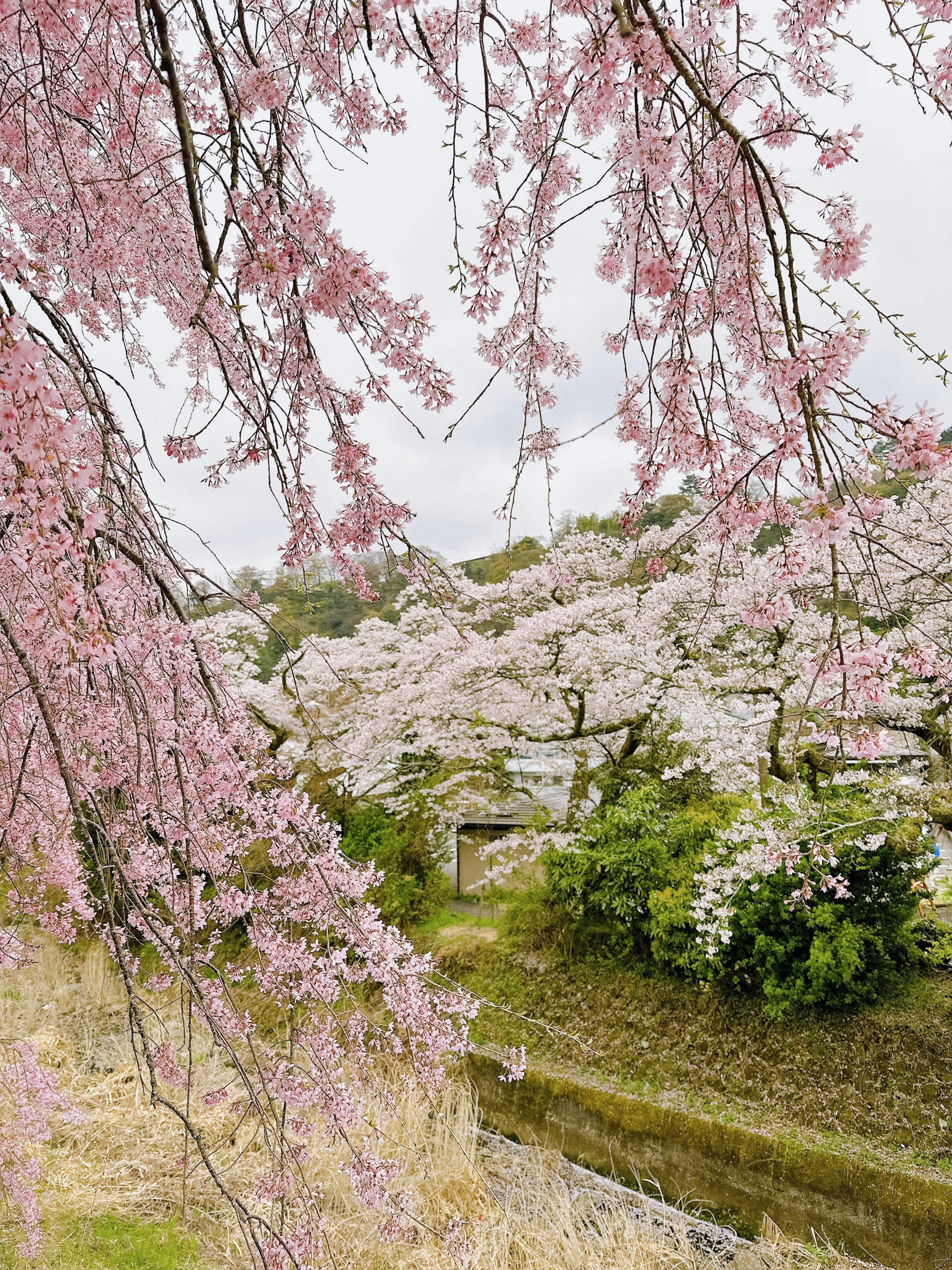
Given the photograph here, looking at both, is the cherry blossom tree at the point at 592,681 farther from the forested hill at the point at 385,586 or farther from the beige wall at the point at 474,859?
the beige wall at the point at 474,859

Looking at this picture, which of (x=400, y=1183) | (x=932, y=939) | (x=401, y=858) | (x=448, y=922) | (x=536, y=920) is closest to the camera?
(x=400, y=1183)

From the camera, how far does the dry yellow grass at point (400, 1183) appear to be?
3.24m

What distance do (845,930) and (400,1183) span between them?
3159 mm

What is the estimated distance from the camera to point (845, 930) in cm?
468

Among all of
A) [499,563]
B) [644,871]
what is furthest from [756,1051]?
[499,563]

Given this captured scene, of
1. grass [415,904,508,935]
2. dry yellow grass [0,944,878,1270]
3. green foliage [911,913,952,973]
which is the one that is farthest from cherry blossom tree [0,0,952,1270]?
grass [415,904,508,935]

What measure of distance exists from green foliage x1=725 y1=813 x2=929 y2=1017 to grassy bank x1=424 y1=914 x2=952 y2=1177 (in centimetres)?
17

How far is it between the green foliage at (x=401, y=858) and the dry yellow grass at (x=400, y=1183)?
2.38m

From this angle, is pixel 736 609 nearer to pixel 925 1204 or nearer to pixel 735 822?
pixel 735 822

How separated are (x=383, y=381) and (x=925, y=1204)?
191 inches

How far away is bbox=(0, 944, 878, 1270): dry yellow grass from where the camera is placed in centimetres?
324

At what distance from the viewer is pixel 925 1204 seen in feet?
12.0

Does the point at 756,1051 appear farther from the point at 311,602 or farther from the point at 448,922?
the point at 311,602

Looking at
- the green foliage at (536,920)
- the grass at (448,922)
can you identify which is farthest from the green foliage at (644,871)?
the grass at (448,922)
